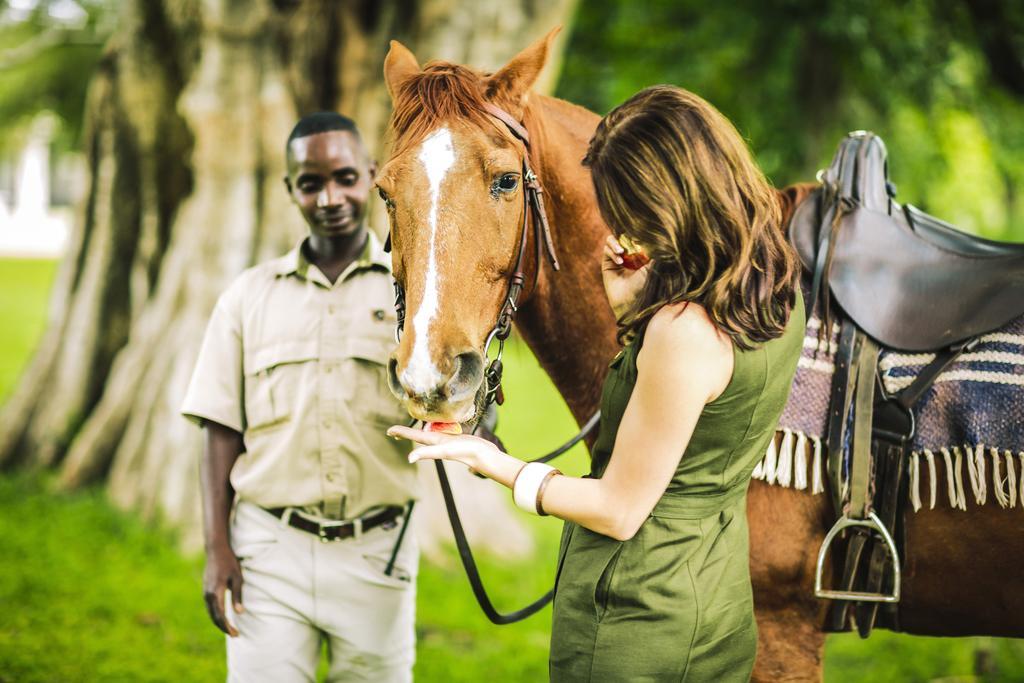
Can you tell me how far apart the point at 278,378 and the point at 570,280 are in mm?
908

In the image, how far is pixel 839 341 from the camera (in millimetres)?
2211

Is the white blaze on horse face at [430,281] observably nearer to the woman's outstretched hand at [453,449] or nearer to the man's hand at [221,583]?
the woman's outstretched hand at [453,449]

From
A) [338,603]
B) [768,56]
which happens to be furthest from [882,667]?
[768,56]

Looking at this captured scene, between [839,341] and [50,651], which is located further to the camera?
[50,651]

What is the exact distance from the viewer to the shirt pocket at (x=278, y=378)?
240cm

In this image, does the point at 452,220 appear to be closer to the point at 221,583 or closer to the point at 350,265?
the point at 350,265

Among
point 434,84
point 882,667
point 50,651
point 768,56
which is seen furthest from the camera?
point 768,56

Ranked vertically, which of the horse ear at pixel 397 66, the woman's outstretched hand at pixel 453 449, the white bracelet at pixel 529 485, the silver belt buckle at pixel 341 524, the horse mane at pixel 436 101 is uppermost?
the horse ear at pixel 397 66

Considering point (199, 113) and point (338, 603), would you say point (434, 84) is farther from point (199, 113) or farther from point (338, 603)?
point (199, 113)

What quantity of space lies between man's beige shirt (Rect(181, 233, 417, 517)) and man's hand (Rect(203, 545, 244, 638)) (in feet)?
0.61

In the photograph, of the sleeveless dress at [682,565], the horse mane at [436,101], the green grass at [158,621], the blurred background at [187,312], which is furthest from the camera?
the blurred background at [187,312]

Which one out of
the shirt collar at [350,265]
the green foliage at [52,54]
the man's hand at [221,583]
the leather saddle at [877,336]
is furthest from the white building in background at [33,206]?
the leather saddle at [877,336]

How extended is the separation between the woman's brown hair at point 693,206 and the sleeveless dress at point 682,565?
0.32 ft

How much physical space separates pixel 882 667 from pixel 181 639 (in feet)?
12.0
